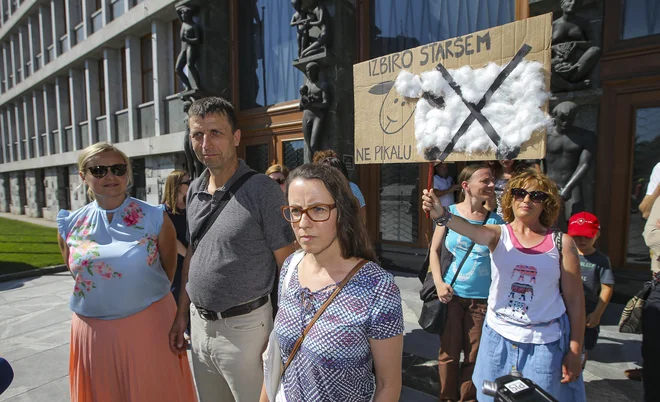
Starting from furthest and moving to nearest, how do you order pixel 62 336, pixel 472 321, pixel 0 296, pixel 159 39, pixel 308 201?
1. pixel 159 39
2. pixel 0 296
3. pixel 62 336
4. pixel 472 321
5. pixel 308 201

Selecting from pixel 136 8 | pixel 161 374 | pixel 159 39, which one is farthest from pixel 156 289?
pixel 136 8

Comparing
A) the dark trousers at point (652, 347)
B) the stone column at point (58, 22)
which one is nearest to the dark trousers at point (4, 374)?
the dark trousers at point (652, 347)

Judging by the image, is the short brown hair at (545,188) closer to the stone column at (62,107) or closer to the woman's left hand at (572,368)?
Result: the woman's left hand at (572,368)

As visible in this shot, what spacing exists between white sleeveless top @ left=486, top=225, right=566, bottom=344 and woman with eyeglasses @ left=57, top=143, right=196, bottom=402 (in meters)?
2.02

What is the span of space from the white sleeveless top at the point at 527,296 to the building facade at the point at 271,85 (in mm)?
1841

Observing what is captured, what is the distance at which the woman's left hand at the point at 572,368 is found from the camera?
74.1 inches

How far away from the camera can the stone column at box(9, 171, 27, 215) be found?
21000 mm

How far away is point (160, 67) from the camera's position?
32.6ft

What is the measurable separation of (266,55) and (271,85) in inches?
27.9

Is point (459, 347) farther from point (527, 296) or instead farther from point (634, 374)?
point (634, 374)

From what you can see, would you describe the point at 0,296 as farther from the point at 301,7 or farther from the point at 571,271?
the point at 571,271

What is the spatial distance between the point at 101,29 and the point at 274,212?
13.9 metres

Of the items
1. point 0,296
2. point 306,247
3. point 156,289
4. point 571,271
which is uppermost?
point 306,247

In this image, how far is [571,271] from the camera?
191cm
